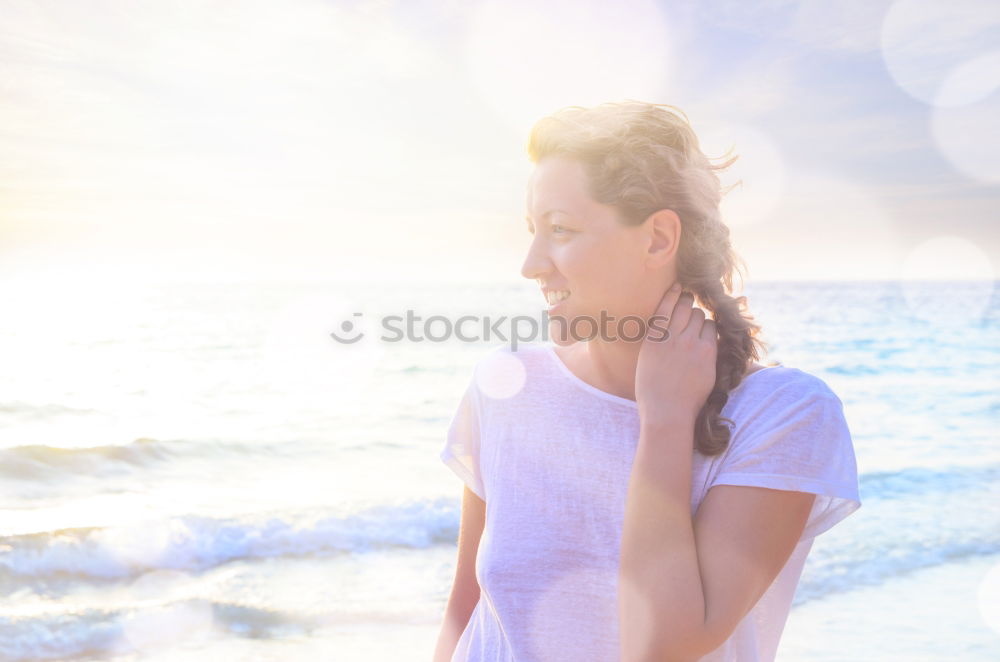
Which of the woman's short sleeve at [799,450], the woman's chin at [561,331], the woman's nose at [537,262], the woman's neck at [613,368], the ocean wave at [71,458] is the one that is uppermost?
the ocean wave at [71,458]

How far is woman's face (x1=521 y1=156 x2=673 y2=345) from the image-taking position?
1912 millimetres

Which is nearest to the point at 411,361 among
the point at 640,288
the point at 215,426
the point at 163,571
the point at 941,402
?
the point at 215,426

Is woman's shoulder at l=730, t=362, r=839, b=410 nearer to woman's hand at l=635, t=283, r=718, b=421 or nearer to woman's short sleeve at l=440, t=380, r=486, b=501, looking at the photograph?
woman's hand at l=635, t=283, r=718, b=421

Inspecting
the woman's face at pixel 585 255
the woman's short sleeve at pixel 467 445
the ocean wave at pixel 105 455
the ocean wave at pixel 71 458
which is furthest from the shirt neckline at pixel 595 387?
the ocean wave at pixel 71 458

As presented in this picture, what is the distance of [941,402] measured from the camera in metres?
19.3

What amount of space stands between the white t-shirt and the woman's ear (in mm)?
349

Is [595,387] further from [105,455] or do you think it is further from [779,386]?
[105,455]

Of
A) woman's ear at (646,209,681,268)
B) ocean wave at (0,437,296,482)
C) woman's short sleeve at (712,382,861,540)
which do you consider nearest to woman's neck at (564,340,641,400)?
woman's ear at (646,209,681,268)

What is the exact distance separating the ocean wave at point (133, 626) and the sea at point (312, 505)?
0.08 ft

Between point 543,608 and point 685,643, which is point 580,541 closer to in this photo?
point 543,608

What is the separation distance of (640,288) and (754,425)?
0.43 metres

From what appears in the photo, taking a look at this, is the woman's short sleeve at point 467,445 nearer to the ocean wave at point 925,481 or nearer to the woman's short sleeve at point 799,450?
the woman's short sleeve at point 799,450

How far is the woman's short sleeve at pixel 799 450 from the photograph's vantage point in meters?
1.67

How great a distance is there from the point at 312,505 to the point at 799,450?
32.9ft
